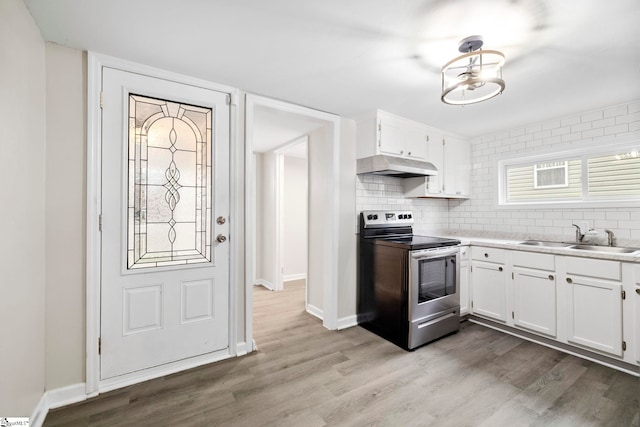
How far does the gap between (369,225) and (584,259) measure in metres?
1.86

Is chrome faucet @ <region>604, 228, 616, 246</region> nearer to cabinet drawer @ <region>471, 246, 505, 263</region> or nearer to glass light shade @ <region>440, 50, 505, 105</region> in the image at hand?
cabinet drawer @ <region>471, 246, 505, 263</region>

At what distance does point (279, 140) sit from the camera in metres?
3.92

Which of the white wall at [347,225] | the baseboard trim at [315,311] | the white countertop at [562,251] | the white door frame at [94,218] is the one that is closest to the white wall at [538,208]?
the white countertop at [562,251]

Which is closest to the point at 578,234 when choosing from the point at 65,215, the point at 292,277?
the point at 292,277

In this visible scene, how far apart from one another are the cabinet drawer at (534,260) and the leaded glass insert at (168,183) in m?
2.94

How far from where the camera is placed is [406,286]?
100 inches

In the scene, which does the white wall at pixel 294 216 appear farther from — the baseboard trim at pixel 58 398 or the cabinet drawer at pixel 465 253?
the baseboard trim at pixel 58 398

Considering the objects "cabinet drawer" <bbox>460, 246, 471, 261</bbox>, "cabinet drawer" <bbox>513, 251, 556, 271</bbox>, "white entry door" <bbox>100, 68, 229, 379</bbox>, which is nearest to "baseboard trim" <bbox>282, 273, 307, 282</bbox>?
"white entry door" <bbox>100, 68, 229, 379</bbox>

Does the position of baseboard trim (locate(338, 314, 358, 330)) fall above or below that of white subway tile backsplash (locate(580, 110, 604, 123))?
below

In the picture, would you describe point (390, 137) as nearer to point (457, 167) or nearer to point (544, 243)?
point (457, 167)

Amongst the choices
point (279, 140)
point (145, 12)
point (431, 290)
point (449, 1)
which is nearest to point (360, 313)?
point (431, 290)

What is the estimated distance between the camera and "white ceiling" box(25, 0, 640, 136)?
4.73 ft

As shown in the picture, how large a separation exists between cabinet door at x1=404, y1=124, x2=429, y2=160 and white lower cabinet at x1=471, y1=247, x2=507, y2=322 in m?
1.25

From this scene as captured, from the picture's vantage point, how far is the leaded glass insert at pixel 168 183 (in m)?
2.04
